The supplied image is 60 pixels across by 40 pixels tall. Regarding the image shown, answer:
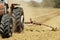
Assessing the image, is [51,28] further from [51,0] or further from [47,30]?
[51,0]

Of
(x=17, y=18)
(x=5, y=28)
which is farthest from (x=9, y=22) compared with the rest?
(x=17, y=18)

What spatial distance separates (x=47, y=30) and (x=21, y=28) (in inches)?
44.8

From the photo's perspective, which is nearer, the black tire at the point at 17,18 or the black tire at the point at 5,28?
the black tire at the point at 5,28

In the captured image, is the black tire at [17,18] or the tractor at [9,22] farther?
the black tire at [17,18]

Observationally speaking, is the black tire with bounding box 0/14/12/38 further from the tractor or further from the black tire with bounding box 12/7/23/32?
the black tire with bounding box 12/7/23/32

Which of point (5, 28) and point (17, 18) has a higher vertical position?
point (17, 18)

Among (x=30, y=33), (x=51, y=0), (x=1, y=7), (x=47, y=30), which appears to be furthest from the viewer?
(x=51, y=0)

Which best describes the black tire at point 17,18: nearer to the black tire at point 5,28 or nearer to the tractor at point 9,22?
the tractor at point 9,22

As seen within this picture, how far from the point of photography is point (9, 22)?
8.24 metres

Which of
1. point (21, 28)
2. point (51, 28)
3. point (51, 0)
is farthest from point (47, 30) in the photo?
point (51, 0)

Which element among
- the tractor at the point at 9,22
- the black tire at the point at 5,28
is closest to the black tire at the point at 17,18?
the tractor at the point at 9,22

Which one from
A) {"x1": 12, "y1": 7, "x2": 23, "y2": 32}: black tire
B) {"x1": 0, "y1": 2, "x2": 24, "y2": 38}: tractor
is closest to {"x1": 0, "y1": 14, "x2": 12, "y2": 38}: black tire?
{"x1": 0, "y1": 2, "x2": 24, "y2": 38}: tractor

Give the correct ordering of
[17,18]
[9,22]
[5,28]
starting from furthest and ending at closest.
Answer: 1. [17,18]
2. [9,22]
3. [5,28]

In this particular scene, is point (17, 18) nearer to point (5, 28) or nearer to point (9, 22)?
point (9, 22)
